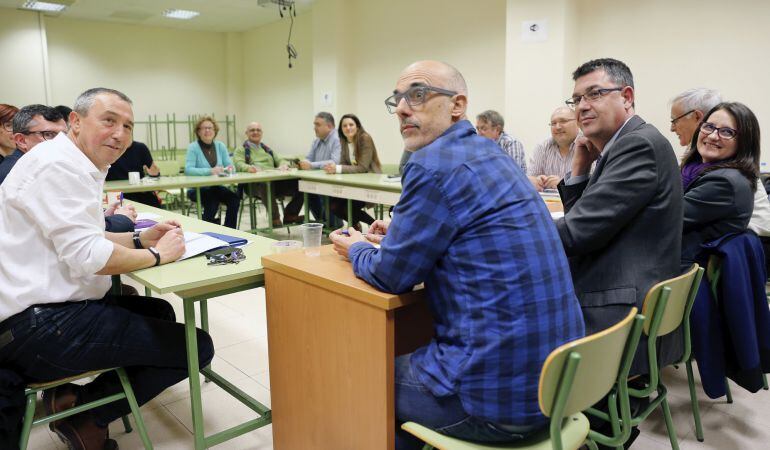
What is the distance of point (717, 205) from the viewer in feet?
6.69

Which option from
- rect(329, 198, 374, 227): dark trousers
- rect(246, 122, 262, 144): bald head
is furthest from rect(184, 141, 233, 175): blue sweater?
rect(329, 198, 374, 227): dark trousers

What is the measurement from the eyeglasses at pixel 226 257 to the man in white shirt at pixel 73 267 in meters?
0.15

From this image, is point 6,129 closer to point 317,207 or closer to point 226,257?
point 226,257

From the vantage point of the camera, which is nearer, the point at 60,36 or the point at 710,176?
the point at 710,176

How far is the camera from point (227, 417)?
2.28 metres

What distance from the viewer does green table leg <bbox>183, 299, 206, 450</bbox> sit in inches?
68.2

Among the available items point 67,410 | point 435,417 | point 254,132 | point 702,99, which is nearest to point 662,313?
point 435,417

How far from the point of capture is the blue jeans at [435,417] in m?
1.25

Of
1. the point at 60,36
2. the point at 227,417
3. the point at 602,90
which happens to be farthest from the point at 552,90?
the point at 60,36

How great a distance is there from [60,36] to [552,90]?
783 centimetres

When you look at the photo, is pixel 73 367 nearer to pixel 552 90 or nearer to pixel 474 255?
pixel 474 255

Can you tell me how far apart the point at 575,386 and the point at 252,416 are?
5.14 feet

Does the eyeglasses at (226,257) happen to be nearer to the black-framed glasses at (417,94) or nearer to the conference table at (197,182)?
the black-framed glasses at (417,94)

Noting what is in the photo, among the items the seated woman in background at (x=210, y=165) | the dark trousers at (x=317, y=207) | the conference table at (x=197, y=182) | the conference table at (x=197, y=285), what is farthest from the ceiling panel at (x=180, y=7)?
the conference table at (x=197, y=285)
